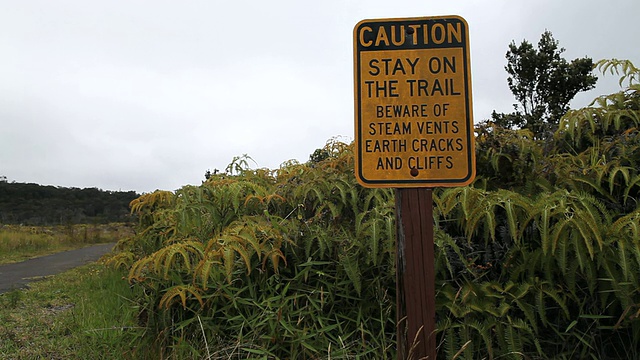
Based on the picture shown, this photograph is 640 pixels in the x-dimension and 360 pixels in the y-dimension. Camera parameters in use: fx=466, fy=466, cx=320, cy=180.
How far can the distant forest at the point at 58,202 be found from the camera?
39600mm

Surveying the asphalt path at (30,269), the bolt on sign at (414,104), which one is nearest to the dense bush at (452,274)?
the bolt on sign at (414,104)

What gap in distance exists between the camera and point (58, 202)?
152 feet

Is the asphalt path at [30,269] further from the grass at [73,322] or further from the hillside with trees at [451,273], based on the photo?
the hillside with trees at [451,273]

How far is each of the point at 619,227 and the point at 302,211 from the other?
223cm

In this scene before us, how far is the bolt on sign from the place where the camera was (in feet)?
7.79

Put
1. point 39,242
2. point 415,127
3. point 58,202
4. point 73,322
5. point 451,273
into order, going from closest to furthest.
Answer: point 415,127 < point 451,273 < point 73,322 < point 39,242 < point 58,202

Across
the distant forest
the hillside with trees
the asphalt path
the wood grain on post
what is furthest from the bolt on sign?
the distant forest

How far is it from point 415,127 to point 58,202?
51.3 meters

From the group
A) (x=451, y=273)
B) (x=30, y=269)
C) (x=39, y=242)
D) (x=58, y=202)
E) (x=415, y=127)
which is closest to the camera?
(x=415, y=127)

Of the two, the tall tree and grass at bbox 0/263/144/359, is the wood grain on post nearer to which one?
grass at bbox 0/263/144/359

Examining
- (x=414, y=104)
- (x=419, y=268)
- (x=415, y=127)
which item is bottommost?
(x=419, y=268)

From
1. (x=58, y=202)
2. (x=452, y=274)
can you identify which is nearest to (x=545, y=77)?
(x=452, y=274)

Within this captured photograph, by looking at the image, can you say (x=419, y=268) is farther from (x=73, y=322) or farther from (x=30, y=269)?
(x=30, y=269)

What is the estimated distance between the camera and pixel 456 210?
11.2 ft
